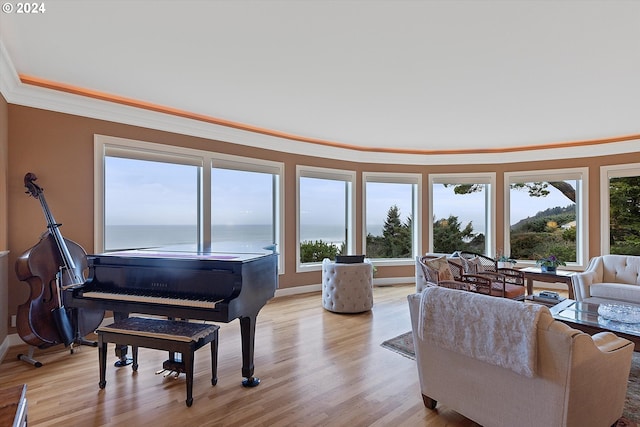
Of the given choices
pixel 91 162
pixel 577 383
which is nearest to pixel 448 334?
pixel 577 383

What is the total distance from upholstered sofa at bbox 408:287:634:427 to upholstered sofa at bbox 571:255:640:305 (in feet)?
9.34

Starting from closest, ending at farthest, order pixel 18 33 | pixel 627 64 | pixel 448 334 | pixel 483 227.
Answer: pixel 448 334 < pixel 18 33 < pixel 627 64 < pixel 483 227

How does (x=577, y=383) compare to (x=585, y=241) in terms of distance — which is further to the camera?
(x=585, y=241)

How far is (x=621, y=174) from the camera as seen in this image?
5.83 m

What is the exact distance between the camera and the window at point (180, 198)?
163 inches

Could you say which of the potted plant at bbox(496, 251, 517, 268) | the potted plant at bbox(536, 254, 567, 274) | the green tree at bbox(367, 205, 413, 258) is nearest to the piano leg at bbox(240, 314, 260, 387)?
the green tree at bbox(367, 205, 413, 258)

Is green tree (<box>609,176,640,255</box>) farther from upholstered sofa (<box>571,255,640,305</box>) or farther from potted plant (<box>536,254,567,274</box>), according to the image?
potted plant (<box>536,254,567,274</box>)

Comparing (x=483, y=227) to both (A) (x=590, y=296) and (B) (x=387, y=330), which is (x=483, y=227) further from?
(B) (x=387, y=330)

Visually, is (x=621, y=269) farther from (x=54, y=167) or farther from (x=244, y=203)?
(x=54, y=167)

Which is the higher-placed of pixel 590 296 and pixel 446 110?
pixel 446 110

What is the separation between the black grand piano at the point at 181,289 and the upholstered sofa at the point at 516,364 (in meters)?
1.28

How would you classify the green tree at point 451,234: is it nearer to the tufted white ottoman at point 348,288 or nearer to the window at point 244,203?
the tufted white ottoman at point 348,288

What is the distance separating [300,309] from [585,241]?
17.9ft

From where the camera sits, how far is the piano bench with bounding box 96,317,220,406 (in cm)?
241
